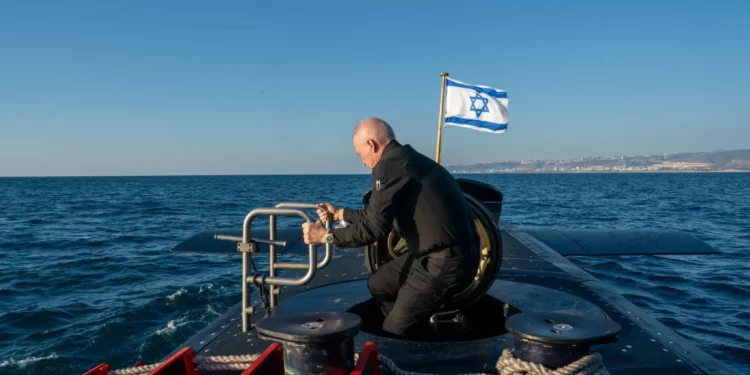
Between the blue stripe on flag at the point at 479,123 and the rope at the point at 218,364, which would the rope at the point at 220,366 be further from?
the blue stripe on flag at the point at 479,123

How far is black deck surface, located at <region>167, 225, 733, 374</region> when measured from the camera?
4.03 m

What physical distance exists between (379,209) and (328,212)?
46 centimetres

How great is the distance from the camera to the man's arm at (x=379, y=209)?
12.5 feet

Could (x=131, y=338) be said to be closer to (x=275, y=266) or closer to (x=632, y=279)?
(x=275, y=266)

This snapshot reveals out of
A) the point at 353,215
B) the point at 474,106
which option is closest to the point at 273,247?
the point at 353,215

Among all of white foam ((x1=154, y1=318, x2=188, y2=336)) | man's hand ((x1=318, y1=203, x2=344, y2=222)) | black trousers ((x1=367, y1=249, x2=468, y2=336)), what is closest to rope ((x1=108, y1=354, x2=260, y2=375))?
man's hand ((x1=318, y1=203, x2=344, y2=222))

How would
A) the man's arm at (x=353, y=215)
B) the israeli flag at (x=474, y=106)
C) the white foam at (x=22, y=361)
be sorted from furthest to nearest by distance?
the israeli flag at (x=474, y=106), the white foam at (x=22, y=361), the man's arm at (x=353, y=215)

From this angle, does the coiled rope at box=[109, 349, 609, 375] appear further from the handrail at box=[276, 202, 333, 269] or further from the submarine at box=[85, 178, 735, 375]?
A: the handrail at box=[276, 202, 333, 269]

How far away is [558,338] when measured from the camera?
9.53 ft

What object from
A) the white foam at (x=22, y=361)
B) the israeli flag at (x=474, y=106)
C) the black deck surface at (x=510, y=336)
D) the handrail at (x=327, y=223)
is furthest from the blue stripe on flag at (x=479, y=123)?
the white foam at (x=22, y=361)

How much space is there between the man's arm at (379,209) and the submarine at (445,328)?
0.80 feet

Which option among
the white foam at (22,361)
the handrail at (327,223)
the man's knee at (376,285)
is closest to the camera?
the handrail at (327,223)

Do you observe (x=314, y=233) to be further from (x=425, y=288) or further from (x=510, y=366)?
(x=510, y=366)

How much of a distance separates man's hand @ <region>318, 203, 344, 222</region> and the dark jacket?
63mm
